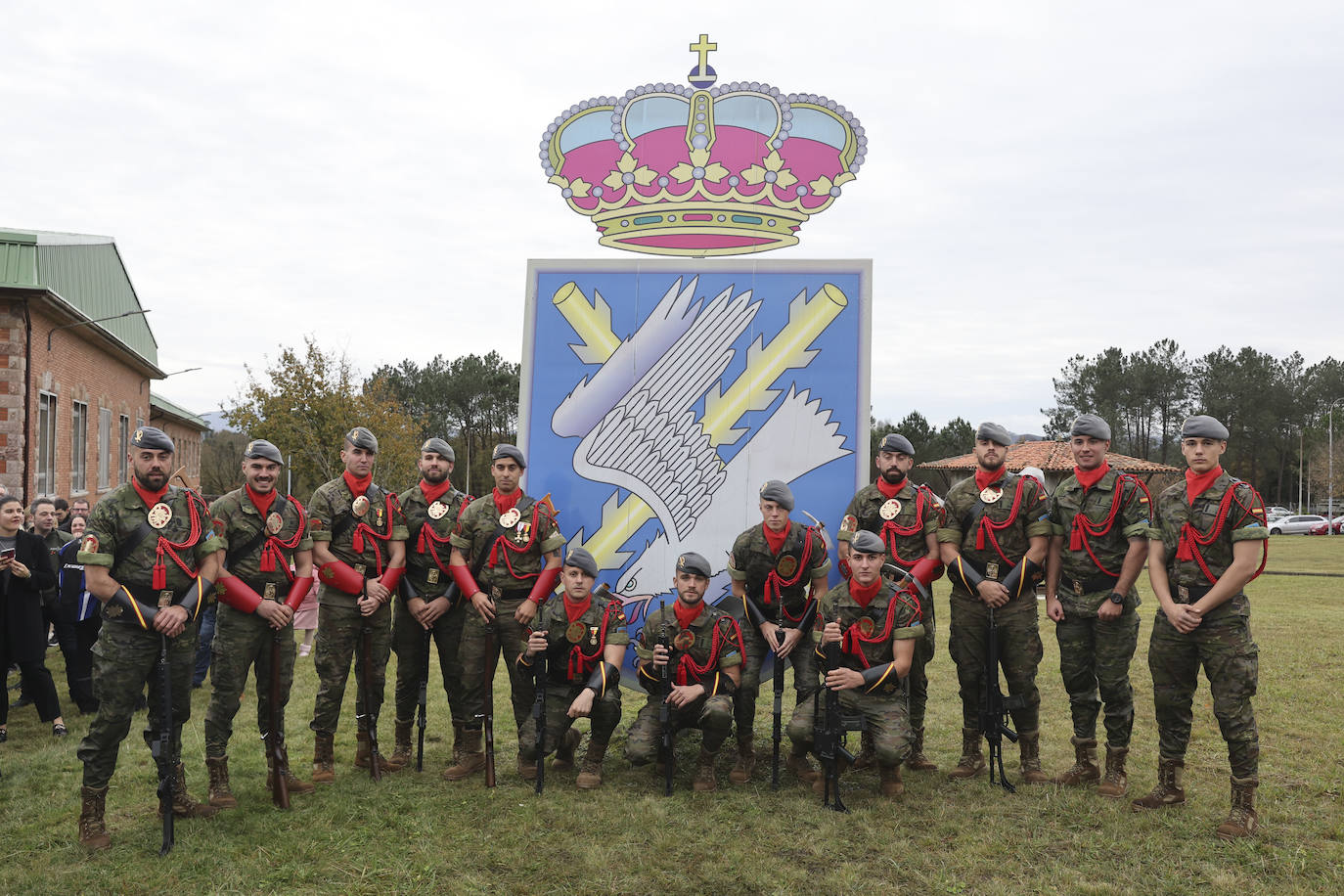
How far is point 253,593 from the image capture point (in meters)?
5.37

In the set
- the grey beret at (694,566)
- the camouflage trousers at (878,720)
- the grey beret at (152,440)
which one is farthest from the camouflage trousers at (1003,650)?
the grey beret at (152,440)

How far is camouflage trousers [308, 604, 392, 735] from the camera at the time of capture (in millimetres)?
5887

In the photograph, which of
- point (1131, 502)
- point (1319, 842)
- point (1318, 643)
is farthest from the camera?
point (1318, 643)

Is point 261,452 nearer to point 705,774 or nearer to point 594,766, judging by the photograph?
point 594,766

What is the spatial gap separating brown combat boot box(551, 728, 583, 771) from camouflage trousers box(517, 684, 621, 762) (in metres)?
0.05

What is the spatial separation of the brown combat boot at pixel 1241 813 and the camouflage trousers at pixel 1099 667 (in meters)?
0.68

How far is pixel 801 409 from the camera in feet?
22.7

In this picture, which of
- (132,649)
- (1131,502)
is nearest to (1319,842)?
(1131,502)

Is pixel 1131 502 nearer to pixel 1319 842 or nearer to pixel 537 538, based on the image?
pixel 1319 842

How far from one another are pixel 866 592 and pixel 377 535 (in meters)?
3.43

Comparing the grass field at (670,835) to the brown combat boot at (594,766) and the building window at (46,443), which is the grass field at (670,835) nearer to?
the brown combat boot at (594,766)

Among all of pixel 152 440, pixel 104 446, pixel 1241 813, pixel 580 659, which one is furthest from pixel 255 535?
pixel 104 446

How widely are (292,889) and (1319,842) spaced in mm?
5598

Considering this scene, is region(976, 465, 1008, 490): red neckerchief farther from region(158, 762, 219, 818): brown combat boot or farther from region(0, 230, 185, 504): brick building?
region(0, 230, 185, 504): brick building
